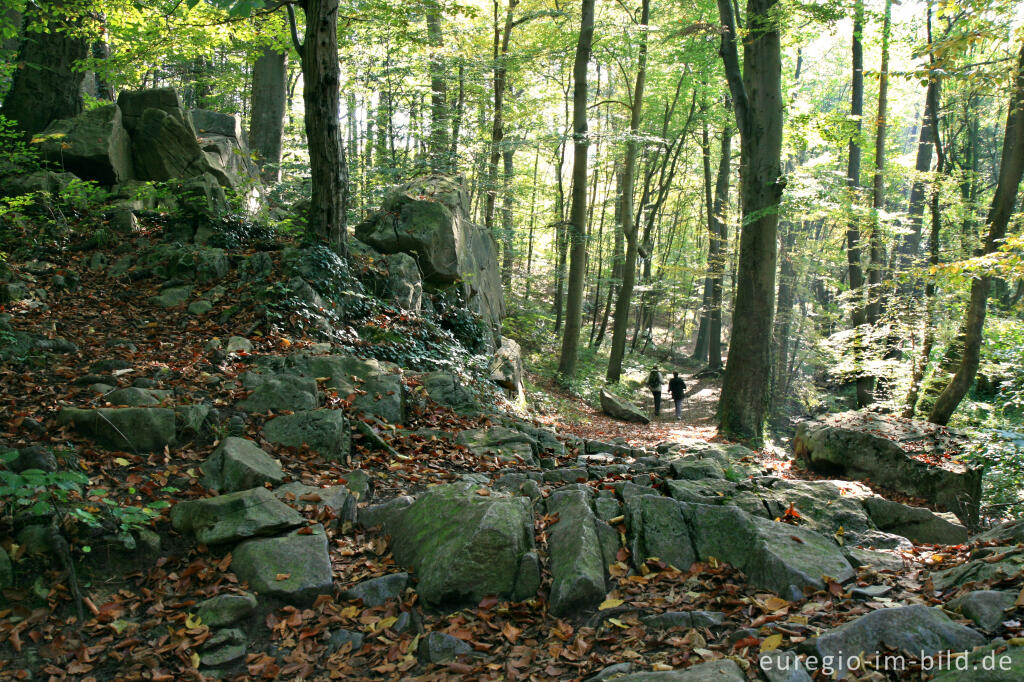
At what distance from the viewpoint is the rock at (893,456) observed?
23.0 feet

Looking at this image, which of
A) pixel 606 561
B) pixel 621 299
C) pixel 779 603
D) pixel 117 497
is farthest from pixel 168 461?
pixel 621 299

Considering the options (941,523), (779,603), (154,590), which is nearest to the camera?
(779,603)

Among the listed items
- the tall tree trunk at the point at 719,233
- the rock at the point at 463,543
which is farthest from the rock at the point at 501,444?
the tall tree trunk at the point at 719,233

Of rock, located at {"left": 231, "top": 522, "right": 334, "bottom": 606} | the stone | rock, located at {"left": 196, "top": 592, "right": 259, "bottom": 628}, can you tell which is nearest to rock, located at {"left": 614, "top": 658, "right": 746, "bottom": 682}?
rock, located at {"left": 231, "top": 522, "right": 334, "bottom": 606}

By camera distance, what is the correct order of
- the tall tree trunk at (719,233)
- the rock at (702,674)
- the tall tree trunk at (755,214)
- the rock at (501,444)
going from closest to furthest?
the rock at (702,674) → the rock at (501,444) → the tall tree trunk at (755,214) → the tall tree trunk at (719,233)

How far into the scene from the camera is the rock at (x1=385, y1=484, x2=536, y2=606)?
3641 millimetres

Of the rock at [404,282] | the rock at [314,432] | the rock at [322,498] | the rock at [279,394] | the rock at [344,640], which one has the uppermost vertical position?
the rock at [404,282]

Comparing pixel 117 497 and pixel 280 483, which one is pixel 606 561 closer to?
pixel 280 483

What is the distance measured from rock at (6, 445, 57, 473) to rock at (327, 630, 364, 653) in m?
2.28

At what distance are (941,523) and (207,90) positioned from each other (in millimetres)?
21846

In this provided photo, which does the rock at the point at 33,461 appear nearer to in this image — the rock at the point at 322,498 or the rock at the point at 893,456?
the rock at the point at 322,498

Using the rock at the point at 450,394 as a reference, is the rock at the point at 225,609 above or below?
below

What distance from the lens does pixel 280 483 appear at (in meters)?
4.64

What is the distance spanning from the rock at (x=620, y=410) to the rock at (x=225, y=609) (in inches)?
505
